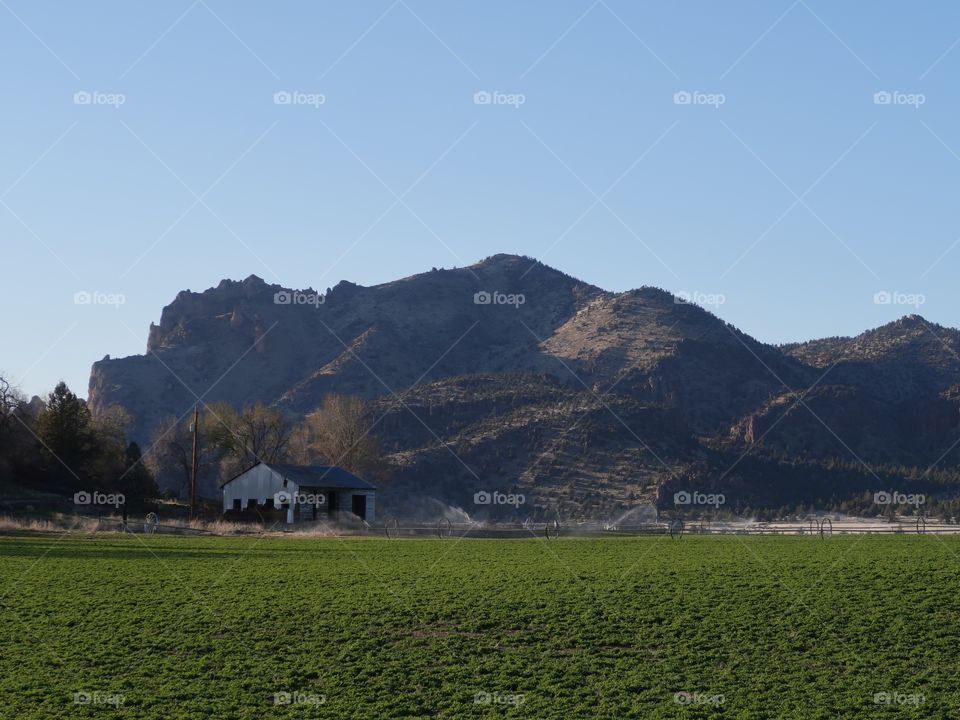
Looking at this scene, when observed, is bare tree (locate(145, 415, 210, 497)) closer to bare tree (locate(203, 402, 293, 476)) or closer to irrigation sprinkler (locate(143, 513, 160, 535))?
bare tree (locate(203, 402, 293, 476))

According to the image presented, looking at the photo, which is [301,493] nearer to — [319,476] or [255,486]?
[319,476]

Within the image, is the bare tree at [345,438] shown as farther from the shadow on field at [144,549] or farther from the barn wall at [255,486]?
the shadow on field at [144,549]

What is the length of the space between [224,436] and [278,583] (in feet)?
271

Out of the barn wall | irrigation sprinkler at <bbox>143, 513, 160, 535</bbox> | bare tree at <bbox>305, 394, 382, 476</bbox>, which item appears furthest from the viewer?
bare tree at <bbox>305, 394, 382, 476</bbox>

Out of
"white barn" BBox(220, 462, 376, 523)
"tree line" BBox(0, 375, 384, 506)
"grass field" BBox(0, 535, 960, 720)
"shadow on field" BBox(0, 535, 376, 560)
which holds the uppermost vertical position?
"tree line" BBox(0, 375, 384, 506)

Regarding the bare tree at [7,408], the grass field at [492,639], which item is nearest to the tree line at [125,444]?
the bare tree at [7,408]

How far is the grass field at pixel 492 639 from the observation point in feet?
70.2

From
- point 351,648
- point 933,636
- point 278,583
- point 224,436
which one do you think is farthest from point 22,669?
point 224,436

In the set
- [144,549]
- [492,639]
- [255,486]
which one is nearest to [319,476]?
[255,486]

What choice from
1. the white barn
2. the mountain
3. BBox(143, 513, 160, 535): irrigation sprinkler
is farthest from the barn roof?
the mountain

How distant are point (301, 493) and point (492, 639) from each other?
197 ft

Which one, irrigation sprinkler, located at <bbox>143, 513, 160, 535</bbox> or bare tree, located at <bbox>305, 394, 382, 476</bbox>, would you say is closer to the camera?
irrigation sprinkler, located at <bbox>143, 513, 160, 535</bbox>

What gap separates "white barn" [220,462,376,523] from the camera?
8412 centimetres

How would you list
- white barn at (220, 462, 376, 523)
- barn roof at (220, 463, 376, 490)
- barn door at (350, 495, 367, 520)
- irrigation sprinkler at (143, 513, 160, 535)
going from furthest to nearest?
barn door at (350, 495, 367, 520) → barn roof at (220, 463, 376, 490) → white barn at (220, 462, 376, 523) → irrigation sprinkler at (143, 513, 160, 535)
